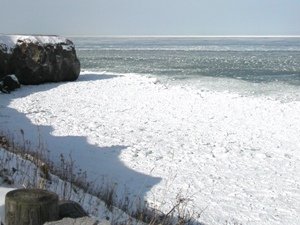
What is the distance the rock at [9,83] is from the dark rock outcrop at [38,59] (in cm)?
151

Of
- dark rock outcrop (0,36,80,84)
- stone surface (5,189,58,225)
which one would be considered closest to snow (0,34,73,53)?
dark rock outcrop (0,36,80,84)

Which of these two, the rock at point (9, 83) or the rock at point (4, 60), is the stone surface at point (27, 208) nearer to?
the rock at point (9, 83)

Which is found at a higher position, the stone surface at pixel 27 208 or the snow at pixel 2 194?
the stone surface at pixel 27 208

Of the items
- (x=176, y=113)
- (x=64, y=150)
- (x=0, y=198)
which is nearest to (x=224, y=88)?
(x=176, y=113)

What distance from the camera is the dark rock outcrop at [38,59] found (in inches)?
909

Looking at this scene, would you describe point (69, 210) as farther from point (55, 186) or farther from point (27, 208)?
point (55, 186)

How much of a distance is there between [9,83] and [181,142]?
1153 centimetres

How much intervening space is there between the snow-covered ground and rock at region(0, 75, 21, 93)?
678 millimetres

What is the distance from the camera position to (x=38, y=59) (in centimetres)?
2380

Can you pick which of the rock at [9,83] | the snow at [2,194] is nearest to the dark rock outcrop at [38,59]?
the rock at [9,83]

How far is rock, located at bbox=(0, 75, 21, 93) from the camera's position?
2047 centimetres

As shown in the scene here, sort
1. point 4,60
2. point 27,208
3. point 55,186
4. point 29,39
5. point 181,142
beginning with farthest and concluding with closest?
1. point 29,39
2. point 4,60
3. point 181,142
4. point 55,186
5. point 27,208

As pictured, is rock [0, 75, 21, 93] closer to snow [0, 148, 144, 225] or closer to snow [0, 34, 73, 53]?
snow [0, 34, 73, 53]

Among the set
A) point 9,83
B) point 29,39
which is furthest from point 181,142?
point 29,39
